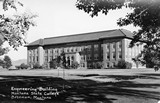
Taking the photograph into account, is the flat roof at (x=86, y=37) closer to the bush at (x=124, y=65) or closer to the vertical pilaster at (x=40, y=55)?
the vertical pilaster at (x=40, y=55)

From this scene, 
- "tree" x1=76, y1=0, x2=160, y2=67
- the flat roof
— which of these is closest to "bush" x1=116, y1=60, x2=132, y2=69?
the flat roof

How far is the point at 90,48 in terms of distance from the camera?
283ft

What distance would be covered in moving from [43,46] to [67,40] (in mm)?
16843

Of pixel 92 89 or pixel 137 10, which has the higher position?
pixel 137 10

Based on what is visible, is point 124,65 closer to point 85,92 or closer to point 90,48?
point 90,48

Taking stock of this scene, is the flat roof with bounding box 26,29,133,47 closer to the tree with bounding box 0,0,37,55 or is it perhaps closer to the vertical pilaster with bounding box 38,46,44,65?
the vertical pilaster with bounding box 38,46,44,65

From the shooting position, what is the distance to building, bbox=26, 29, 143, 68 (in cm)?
7733

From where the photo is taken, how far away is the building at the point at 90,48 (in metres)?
77.3

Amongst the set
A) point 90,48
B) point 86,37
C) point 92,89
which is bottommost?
point 92,89

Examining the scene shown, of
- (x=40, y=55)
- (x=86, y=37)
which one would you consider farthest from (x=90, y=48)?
(x=40, y=55)

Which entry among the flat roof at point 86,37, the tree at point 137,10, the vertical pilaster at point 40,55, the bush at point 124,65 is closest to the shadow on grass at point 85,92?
the tree at point 137,10

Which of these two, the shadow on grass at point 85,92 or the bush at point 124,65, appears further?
the bush at point 124,65

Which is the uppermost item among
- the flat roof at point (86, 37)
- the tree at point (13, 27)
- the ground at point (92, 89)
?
the flat roof at point (86, 37)

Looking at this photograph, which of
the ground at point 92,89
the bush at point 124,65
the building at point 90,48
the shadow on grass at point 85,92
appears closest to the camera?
the ground at point 92,89
